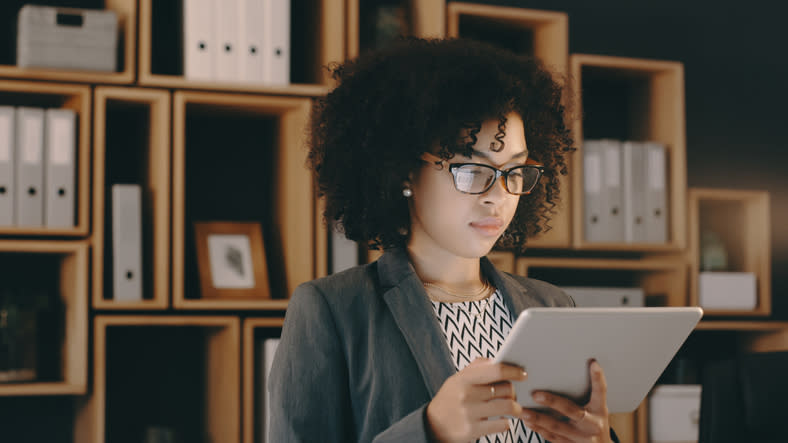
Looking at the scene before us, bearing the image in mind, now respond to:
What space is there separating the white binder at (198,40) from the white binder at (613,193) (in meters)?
1.35

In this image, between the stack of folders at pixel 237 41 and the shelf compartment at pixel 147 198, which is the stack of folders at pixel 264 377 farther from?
the stack of folders at pixel 237 41

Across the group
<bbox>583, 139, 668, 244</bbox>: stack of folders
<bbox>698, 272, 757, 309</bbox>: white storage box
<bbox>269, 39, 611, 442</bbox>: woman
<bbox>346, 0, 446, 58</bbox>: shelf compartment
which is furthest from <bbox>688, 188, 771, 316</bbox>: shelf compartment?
<bbox>269, 39, 611, 442</bbox>: woman

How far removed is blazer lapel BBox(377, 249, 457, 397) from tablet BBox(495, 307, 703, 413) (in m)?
0.14

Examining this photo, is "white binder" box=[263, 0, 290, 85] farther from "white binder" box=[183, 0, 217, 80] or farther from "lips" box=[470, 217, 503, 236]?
"lips" box=[470, 217, 503, 236]

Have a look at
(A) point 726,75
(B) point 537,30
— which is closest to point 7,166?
(B) point 537,30

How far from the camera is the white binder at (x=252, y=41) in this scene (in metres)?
2.53

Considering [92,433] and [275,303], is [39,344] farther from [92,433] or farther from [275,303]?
[275,303]

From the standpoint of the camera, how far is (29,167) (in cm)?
235

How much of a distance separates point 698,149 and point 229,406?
2.25 m

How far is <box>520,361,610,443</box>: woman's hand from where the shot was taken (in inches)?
43.7

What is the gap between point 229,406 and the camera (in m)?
2.48

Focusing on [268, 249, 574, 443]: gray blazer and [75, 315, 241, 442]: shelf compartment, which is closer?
[268, 249, 574, 443]: gray blazer

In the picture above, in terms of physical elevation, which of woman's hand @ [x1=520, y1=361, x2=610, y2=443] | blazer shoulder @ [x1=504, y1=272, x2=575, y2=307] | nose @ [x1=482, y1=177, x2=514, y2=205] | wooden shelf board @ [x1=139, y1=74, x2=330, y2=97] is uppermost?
wooden shelf board @ [x1=139, y1=74, x2=330, y2=97]

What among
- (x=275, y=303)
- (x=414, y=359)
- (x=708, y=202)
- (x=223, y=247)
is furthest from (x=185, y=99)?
(x=708, y=202)
